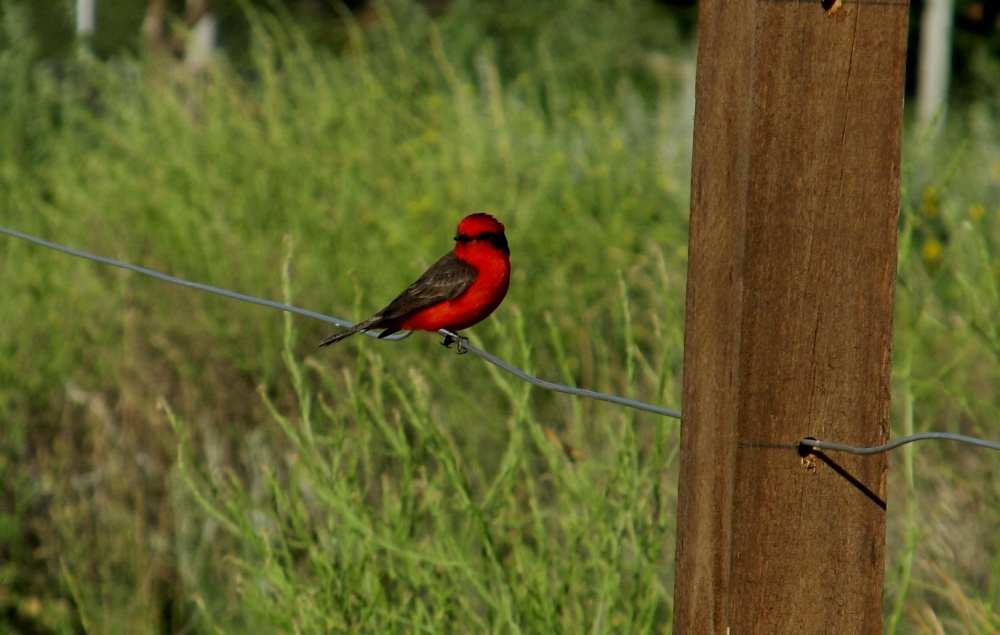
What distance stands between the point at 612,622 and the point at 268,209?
13.7 feet

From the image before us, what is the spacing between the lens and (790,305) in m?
1.76

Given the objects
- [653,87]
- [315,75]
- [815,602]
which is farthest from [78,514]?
[653,87]

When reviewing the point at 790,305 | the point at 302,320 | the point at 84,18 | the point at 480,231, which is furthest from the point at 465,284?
the point at 84,18

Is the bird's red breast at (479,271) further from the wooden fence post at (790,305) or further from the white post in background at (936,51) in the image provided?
the white post in background at (936,51)

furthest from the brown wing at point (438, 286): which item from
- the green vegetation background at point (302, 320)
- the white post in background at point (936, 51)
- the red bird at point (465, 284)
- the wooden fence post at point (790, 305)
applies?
the white post in background at point (936, 51)

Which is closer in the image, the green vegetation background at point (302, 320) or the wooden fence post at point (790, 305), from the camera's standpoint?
the wooden fence post at point (790, 305)

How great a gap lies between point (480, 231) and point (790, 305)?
2268 mm

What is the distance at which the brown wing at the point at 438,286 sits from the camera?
4.00 meters

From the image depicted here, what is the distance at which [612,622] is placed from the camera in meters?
2.84

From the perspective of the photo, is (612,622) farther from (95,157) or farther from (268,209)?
(95,157)

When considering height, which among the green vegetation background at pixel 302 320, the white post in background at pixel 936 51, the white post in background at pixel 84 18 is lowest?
the green vegetation background at pixel 302 320

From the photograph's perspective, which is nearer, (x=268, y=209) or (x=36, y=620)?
(x=36, y=620)

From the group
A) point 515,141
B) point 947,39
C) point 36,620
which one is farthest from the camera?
point 947,39

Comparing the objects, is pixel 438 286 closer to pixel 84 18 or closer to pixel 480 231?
pixel 480 231
